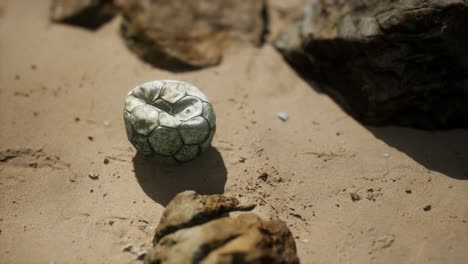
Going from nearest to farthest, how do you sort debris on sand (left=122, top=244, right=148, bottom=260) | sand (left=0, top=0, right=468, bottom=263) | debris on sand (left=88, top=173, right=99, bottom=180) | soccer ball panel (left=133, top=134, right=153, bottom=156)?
debris on sand (left=122, top=244, right=148, bottom=260) → sand (left=0, top=0, right=468, bottom=263) → soccer ball panel (left=133, top=134, right=153, bottom=156) → debris on sand (left=88, top=173, right=99, bottom=180)

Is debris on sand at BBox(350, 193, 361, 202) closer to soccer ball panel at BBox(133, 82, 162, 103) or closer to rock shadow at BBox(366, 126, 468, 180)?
rock shadow at BBox(366, 126, 468, 180)

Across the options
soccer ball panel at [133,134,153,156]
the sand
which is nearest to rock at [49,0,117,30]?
the sand

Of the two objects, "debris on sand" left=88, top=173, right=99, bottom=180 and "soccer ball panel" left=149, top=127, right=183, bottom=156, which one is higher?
"soccer ball panel" left=149, top=127, right=183, bottom=156

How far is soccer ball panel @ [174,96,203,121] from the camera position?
3279 mm

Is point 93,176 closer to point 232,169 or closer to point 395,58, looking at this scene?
point 232,169

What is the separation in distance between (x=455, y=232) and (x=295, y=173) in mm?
1267

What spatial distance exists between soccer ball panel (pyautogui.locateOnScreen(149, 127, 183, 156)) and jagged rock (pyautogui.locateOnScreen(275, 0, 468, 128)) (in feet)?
6.07

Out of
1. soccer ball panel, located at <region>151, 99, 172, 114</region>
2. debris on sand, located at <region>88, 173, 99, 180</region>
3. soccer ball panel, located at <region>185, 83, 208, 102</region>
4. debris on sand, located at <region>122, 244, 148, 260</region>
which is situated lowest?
debris on sand, located at <region>122, 244, 148, 260</region>

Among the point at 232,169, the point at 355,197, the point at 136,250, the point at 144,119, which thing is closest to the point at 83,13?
the point at 144,119

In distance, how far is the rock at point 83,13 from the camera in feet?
Answer: 16.6

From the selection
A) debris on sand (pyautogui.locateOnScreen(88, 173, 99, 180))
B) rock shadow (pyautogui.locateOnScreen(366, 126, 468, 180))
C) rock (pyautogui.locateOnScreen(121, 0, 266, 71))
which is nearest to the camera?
debris on sand (pyautogui.locateOnScreen(88, 173, 99, 180))

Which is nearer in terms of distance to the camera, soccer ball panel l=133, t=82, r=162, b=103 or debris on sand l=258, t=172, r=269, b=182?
soccer ball panel l=133, t=82, r=162, b=103

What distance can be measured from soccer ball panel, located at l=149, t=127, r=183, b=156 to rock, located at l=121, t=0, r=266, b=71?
4.78 ft

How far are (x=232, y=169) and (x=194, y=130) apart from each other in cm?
56
